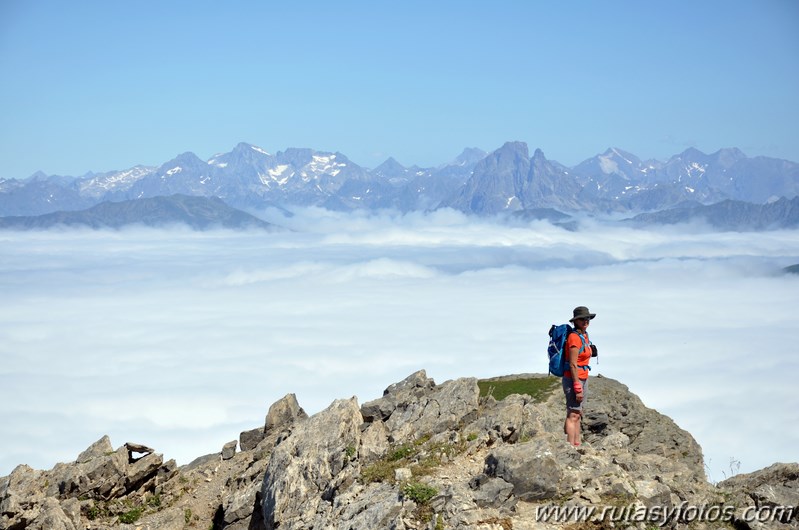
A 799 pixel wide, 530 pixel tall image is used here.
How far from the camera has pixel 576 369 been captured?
2105 cm

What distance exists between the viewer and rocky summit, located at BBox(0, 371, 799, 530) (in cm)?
1628

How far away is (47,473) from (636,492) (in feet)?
66.8

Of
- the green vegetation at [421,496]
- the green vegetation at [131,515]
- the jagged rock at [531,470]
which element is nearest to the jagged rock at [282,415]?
the green vegetation at [131,515]

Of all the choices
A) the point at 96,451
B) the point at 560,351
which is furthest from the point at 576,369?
the point at 96,451

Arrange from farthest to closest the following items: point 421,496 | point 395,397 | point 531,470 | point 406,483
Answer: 1. point 395,397
2. point 406,483
3. point 531,470
4. point 421,496

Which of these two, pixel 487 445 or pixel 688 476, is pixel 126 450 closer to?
pixel 487 445

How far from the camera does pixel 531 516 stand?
16.2m

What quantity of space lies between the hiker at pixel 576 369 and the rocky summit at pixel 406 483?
70cm

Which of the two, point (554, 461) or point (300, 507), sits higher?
point (554, 461)

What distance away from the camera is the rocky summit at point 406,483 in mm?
16281

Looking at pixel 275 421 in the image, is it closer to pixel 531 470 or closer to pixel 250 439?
pixel 250 439

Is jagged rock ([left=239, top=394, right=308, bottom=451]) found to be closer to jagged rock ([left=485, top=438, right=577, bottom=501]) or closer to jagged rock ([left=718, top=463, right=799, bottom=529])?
jagged rock ([left=485, top=438, right=577, bottom=501])

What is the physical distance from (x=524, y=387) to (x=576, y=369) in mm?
39858

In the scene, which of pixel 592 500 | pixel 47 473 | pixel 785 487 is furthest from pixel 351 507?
pixel 47 473
